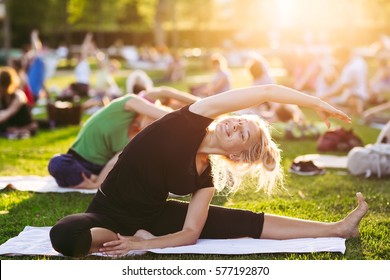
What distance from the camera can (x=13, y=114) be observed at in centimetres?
1027

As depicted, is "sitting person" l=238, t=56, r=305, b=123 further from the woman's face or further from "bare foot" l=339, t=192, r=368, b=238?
the woman's face

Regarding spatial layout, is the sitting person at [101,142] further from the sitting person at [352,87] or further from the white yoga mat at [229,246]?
the sitting person at [352,87]

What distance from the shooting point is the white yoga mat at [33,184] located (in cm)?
648

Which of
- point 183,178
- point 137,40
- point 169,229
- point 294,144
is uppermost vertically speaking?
point 183,178

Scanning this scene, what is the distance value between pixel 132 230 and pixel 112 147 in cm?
206

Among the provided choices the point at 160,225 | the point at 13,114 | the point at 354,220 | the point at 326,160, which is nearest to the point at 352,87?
the point at 326,160

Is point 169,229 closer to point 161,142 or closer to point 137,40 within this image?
point 161,142

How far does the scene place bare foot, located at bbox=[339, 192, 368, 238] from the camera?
4.68 metres

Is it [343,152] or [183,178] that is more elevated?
[183,178]

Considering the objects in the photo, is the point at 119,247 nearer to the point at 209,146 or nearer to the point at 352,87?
the point at 209,146

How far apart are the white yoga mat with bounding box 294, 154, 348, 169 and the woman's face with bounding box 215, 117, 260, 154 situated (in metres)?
3.28

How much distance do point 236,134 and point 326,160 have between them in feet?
13.6
